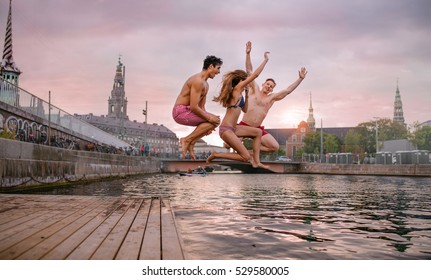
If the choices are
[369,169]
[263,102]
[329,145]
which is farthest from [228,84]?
[329,145]

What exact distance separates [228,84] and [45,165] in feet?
55.5

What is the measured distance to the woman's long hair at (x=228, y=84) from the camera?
3.63 metres

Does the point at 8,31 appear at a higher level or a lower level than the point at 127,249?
higher

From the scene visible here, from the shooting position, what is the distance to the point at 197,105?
3.27m

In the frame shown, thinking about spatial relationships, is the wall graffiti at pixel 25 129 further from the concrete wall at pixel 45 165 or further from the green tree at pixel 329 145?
the green tree at pixel 329 145

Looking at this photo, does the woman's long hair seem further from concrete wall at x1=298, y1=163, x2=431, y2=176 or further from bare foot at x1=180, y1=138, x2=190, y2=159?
concrete wall at x1=298, y1=163, x2=431, y2=176

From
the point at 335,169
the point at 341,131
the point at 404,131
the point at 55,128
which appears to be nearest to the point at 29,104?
the point at 55,128

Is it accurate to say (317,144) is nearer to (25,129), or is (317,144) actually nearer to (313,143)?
(313,143)

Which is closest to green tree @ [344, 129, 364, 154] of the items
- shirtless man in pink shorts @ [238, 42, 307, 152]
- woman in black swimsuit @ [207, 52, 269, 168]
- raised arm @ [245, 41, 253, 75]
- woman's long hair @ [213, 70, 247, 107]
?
shirtless man in pink shorts @ [238, 42, 307, 152]

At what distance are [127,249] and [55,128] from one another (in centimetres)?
2162

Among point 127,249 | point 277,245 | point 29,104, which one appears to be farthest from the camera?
point 29,104
